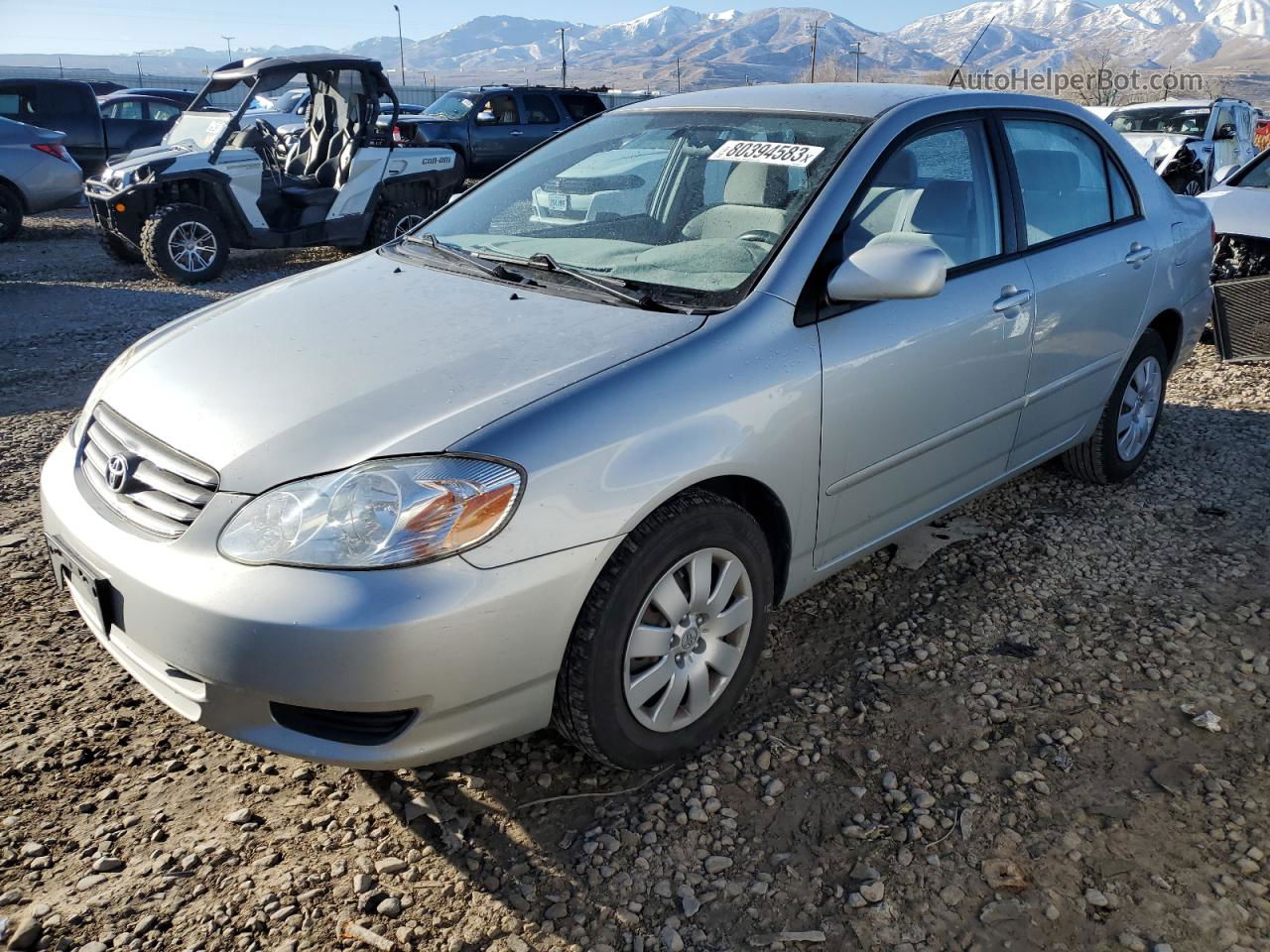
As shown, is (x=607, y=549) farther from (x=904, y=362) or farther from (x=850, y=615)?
(x=850, y=615)

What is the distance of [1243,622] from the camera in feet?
10.9

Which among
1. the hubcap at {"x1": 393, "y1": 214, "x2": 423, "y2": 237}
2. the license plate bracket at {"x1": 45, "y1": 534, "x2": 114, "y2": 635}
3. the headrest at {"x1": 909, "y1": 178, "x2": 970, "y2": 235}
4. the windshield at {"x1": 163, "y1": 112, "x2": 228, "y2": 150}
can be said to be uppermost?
the windshield at {"x1": 163, "y1": 112, "x2": 228, "y2": 150}

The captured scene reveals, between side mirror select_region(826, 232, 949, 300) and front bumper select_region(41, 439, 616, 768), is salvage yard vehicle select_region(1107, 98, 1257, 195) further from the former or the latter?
front bumper select_region(41, 439, 616, 768)

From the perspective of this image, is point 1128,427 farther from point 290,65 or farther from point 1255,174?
point 290,65

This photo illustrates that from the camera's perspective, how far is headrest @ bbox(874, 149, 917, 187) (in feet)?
9.74

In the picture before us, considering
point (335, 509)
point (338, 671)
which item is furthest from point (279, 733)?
point (335, 509)

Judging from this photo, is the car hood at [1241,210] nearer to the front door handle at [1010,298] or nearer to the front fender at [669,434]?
the front door handle at [1010,298]

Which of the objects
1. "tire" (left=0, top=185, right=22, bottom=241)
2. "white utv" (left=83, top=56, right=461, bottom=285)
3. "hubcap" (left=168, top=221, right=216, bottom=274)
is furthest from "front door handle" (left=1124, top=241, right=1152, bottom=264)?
"tire" (left=0, top=185, right=22, bottom=241)

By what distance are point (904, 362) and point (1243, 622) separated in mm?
1532

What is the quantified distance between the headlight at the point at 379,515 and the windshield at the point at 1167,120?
44.7 ft

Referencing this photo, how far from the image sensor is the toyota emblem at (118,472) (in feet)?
7.71

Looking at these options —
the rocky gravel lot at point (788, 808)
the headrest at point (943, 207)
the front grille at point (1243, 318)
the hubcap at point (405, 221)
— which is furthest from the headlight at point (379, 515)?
the hubcap at point (405, 221)

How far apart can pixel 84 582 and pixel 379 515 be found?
2.85 ft

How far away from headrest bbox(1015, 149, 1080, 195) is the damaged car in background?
9.58 feet
